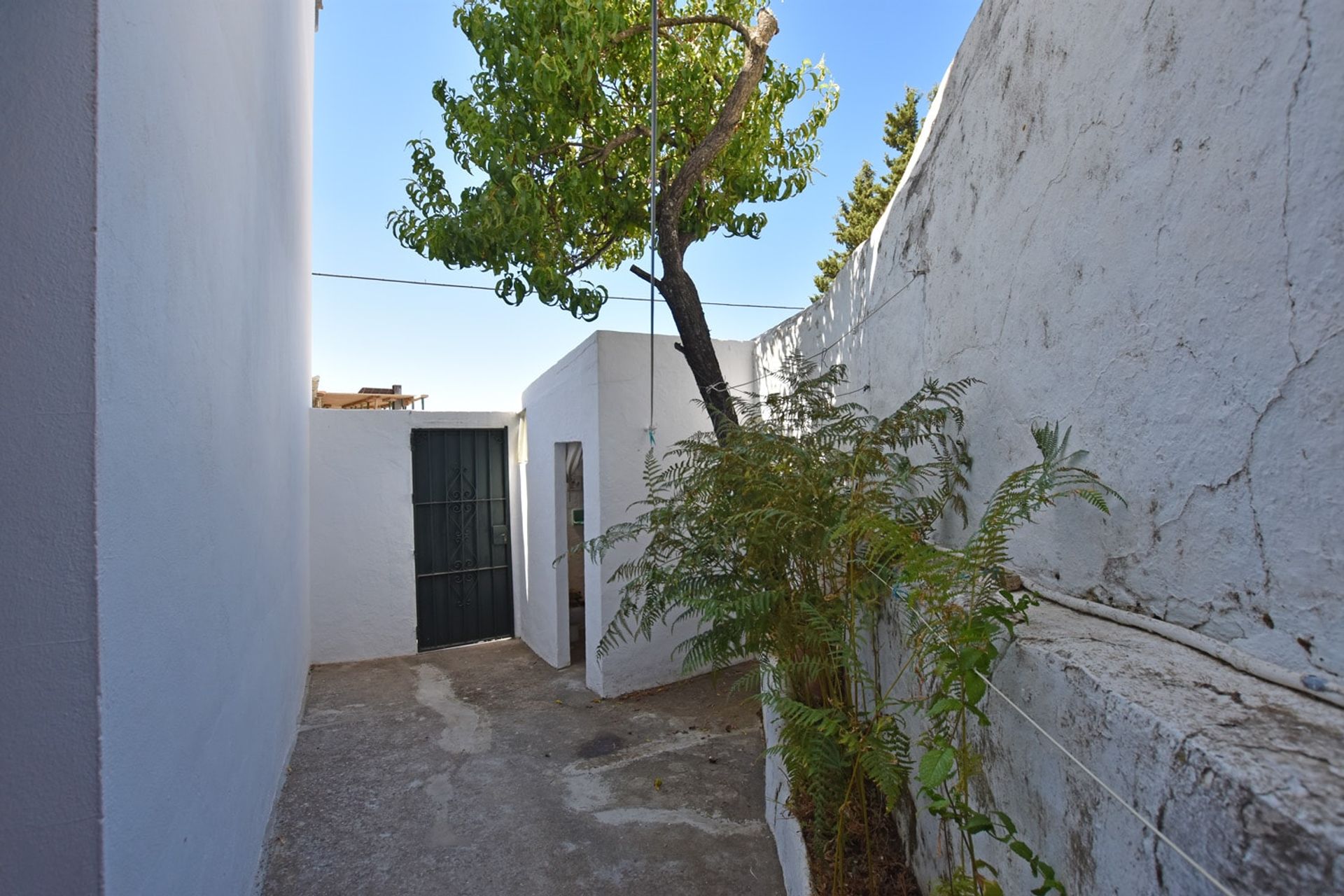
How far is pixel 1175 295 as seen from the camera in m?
1.23

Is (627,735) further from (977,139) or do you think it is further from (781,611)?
(977,139)

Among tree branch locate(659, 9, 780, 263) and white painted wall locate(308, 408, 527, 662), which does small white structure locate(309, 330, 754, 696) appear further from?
tree branch locate(659, 9, 780, 263)

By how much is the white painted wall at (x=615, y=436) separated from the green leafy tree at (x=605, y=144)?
576 mm

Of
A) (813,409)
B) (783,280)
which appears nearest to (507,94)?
(813,409)

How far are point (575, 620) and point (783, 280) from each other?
5497 mm

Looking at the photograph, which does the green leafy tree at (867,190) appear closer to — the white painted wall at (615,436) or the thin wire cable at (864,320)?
the white painted wall at (615,436)

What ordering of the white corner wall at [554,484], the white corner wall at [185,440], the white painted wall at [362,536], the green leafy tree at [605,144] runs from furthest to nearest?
1. the white painted wall at [362,536]
2. the white corner wall at [554,484]
3. the green leafy tree at [605,144]
4. the white corner wall at [185,440]

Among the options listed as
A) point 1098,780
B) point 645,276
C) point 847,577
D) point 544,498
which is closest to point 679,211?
point 645,276

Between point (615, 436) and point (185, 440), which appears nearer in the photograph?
point (185, 440)

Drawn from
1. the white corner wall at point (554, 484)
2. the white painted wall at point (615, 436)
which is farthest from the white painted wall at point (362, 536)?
the white painted wall at point (615, 436)

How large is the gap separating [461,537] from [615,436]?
293 cm

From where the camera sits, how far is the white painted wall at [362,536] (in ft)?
22.0

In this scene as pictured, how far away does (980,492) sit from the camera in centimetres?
202

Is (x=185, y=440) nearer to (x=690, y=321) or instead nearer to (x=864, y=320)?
(x=864, y=320)
